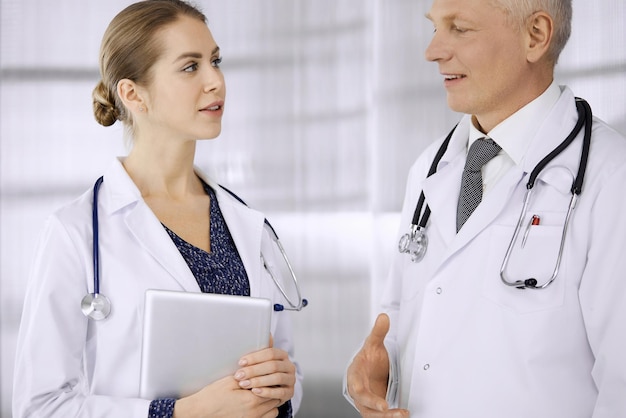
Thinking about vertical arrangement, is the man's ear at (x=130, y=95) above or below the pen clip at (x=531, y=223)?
above

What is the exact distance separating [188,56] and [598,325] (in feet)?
3.17

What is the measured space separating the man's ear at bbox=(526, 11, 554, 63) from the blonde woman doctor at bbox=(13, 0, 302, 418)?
0.64 metres

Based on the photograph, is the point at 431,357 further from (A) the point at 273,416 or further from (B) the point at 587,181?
(B) the point at 587,181

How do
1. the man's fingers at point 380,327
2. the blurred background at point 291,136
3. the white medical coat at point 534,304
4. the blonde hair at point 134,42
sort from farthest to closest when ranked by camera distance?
the blurred background at point 291,136 < the blonde hair at point 134,42 < the man's fingers at point 380,327 < the white medical coat at point 534,304

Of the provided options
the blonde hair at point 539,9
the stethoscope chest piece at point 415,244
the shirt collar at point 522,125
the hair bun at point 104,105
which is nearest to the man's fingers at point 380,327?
the stethoscope chest piece at point 415,244

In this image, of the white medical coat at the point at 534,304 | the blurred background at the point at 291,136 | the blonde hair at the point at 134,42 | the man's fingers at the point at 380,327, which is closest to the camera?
the white medical coat at the point at 534,304

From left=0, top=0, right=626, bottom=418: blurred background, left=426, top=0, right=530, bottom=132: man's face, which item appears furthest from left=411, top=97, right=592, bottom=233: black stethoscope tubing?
left=0, top=0, right=626, bottom=418: blurred background

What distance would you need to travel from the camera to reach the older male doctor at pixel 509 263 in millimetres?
A: 1398

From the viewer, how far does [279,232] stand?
10.5 ft

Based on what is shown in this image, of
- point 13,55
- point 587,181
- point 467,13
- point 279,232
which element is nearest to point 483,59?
point 467,13

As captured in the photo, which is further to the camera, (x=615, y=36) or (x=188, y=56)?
(x=615, y=36)

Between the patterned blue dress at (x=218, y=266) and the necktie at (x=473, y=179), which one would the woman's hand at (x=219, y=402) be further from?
the necktie at (x=473, y=179)

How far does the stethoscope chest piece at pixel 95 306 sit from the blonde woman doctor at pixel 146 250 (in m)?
0.02

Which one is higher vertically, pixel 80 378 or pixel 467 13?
pixel 467 13
